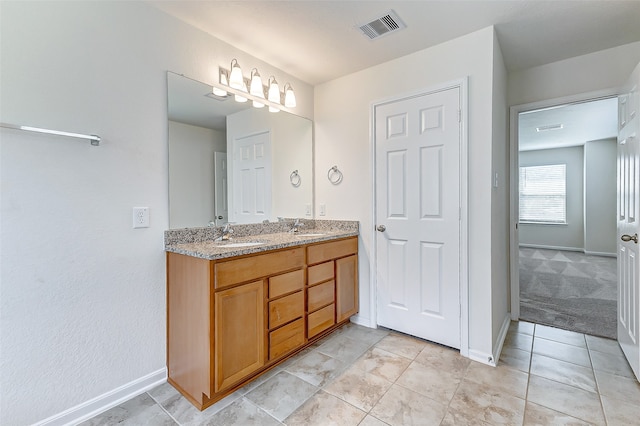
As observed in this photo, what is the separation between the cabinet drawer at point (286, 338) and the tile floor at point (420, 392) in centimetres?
13

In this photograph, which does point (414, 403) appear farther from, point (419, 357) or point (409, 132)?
point (409, 132)

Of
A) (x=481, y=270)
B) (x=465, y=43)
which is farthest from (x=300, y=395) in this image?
(x=465, y=43)

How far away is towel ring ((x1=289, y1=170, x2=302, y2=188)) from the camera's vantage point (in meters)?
2.90

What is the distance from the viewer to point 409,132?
2.44m

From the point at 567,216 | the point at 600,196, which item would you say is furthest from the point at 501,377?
the point at 567,216

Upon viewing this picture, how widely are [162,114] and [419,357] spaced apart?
2.43 metres

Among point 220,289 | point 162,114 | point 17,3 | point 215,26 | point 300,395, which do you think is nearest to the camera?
point 17,3

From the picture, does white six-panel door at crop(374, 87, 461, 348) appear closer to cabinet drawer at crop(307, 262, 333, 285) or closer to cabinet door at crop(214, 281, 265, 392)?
cabinet drawer at crop(307, 262, 333, 285)

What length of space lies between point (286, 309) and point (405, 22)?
2.10 metres

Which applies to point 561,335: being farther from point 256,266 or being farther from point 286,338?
point 256,266

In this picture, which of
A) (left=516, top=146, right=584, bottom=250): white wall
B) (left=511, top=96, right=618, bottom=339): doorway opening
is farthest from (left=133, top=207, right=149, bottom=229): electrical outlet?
A: (left=516, top=146, right=584, bottom=250): white wall

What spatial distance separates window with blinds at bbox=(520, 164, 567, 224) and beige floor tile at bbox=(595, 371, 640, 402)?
6167 millimetres

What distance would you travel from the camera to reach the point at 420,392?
1.78 metres

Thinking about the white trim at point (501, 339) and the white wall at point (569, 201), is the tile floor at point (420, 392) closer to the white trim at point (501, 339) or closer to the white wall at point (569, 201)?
the white trim at point (501, 339)
